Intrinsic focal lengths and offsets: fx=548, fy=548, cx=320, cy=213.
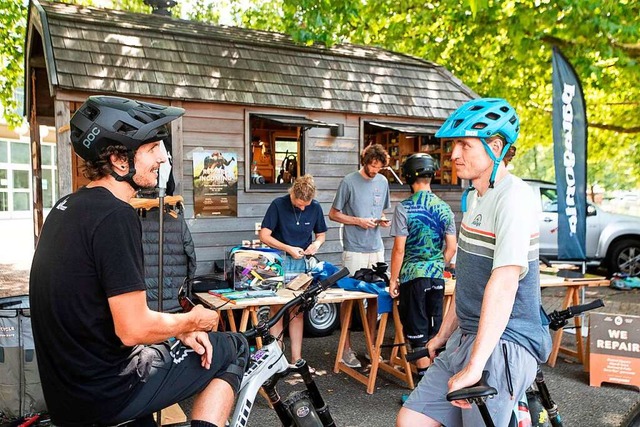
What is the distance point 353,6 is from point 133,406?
281 inches

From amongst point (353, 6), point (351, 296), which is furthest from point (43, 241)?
point (353, 6)

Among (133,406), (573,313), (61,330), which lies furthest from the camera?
(573,313)

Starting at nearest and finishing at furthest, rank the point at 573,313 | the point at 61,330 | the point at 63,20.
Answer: the point at 61,330 < the point at 573,313 < the point at 63,20

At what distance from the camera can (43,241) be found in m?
1.85

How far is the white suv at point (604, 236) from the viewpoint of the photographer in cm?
1077

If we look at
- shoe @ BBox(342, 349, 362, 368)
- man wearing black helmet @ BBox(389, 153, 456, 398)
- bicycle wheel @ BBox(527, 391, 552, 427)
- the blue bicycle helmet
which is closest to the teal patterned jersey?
man wearing black helmet @ BBox(389, 153, 456, 398)

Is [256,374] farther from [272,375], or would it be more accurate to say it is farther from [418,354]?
[418,354]

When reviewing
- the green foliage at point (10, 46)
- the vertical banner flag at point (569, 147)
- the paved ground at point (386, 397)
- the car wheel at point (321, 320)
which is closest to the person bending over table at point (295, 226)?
the paved ground at point (386, 397)

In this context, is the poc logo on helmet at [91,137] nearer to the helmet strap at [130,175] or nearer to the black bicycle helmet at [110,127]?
the black bicycle helmet at [110,127]

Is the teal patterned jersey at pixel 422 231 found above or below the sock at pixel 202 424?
above

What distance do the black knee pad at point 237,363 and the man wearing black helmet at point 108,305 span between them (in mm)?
90

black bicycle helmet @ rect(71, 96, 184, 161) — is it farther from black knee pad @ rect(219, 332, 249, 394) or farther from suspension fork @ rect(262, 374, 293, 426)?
suspension fork @ rect(262, 374, 293, 426)

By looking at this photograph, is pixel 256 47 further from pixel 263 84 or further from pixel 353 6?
pixel 353 6

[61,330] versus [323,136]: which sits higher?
[323,136]
